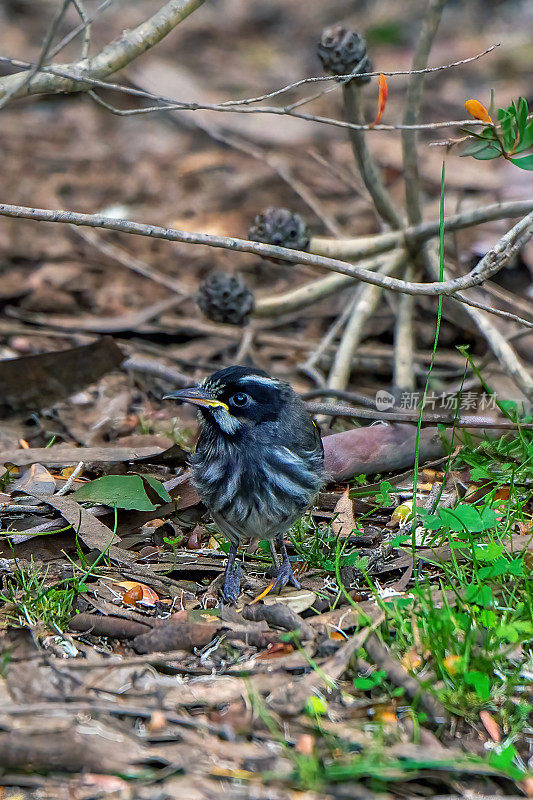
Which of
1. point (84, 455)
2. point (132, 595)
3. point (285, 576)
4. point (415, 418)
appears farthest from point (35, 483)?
point (415, 418)

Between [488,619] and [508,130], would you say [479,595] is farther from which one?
[508,130]

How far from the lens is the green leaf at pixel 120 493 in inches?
170

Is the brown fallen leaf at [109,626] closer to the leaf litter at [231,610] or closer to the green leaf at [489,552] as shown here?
the leaf litter at [231,610]

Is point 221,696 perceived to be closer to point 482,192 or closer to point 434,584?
point 434,584

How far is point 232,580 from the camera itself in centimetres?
400

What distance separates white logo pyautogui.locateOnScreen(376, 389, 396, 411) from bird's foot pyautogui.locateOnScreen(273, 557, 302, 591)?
64.6 inches

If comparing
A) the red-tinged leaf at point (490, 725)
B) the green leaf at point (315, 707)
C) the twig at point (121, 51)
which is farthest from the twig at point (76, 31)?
the red-tinged leaf at point (490, 725)

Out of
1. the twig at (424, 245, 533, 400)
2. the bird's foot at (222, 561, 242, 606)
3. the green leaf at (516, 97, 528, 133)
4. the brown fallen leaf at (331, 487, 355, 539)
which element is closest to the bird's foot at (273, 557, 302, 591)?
the bird's foot at (222, 561, 242, 606)

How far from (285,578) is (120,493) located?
0.94m

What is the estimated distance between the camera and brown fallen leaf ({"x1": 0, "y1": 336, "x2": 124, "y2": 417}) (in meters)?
5.83

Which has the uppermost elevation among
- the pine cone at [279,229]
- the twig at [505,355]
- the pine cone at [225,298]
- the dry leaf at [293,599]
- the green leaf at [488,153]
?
the green leaf at [488,153]

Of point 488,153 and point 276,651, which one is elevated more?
point 488,153

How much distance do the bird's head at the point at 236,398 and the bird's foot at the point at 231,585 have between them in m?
0.63

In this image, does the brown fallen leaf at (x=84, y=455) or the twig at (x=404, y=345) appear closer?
the brown fallen leaf at (x=84, y=455)
